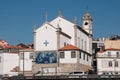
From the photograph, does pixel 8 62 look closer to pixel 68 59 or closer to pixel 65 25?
pixel 65 25

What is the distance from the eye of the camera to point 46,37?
91312 millimetres

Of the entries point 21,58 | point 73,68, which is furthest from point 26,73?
point 73,68

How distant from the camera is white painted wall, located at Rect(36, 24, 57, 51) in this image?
91125 millimetres

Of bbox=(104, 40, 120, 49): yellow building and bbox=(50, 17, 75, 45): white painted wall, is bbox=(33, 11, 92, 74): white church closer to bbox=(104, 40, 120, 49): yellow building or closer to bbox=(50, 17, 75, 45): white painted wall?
bbox=(50, 17, 75, 45): white painted wall

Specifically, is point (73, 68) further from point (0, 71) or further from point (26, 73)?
point (0, 71)

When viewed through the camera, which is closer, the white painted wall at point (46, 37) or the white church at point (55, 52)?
the white church at point (55, 52)

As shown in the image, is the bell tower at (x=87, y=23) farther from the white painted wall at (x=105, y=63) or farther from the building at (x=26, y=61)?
the building at (x=26, y=61)

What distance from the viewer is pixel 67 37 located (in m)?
95.8

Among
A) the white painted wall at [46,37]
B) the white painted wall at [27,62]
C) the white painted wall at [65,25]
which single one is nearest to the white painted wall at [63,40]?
the white painted wall at [65,25]

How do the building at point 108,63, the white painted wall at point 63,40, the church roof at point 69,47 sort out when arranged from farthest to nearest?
the building at point 108,63, the white painted wall at point 63,40, the church roof at point 69,47

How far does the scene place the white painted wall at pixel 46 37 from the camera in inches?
3588

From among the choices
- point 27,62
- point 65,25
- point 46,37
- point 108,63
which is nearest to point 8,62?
point 27,62

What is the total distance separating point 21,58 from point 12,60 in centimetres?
391

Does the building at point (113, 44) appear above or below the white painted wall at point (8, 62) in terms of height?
above
